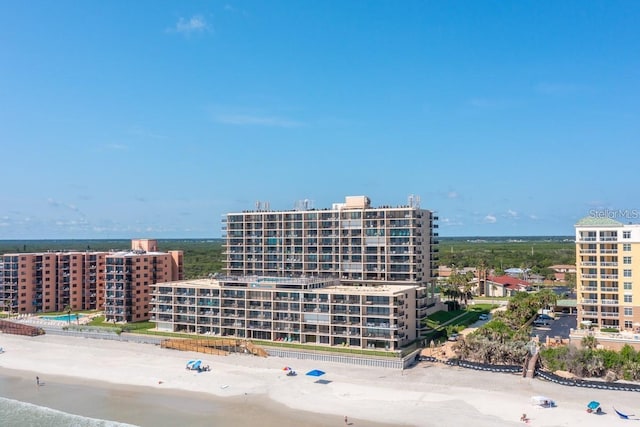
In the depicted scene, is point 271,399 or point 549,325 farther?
point 549,325

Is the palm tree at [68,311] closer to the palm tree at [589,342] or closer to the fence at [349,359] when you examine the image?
the fence at [349,359]

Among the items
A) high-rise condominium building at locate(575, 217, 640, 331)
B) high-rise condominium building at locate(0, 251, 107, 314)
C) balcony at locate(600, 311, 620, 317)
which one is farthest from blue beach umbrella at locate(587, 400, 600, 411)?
high-rise condominium building at locate(0, 251, 107, 314)

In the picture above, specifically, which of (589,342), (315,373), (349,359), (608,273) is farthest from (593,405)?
(315,373)

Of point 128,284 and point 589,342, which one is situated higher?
point 128,284

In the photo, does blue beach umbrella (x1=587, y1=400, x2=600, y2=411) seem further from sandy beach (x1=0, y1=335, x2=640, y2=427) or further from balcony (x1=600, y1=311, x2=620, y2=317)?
balcony (x1=600, y1=311, x2=620, y2=317)

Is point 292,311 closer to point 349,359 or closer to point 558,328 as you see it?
point 349,359

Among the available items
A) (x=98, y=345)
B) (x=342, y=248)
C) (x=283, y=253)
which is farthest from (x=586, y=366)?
(x=98, y=345)

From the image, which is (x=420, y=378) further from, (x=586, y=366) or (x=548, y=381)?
(x=586, y=366)

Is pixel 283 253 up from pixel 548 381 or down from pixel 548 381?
up
